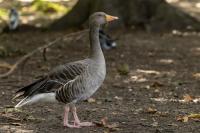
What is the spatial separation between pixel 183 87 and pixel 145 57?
12.5ft

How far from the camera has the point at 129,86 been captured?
40.2 feet

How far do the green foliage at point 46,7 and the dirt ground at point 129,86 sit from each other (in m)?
5.87

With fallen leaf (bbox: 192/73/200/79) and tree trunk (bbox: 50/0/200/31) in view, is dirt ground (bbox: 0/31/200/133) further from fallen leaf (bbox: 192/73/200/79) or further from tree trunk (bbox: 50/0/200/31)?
tree trunk (bbox: 50/0/200/31)

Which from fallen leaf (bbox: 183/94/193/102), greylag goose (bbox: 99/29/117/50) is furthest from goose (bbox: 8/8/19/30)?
fallen leaf (bbox: 183/94/193/102)

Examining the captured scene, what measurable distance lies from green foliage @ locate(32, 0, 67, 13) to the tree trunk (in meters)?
5.88

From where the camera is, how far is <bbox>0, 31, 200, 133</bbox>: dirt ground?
8.43 meters

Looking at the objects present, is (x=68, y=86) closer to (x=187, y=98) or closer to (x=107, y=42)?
(x=187, y=98)

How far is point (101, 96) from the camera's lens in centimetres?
1119

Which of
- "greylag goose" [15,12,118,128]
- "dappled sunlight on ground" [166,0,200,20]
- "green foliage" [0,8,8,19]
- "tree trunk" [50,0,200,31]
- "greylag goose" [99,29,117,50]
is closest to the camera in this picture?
"greylag goose" [15,12,118,128]

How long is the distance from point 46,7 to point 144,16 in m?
6.90

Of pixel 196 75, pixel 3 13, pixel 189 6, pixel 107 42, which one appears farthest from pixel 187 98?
pixel 189 6

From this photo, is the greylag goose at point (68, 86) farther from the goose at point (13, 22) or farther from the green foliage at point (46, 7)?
the green foliage at point (46, 7)

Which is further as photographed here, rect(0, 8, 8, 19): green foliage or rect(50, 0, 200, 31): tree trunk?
rect(0, 8, 8, 19): green foliage

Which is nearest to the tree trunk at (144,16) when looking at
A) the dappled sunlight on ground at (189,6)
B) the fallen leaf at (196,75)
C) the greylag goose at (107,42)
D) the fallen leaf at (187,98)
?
the greylag goose at (107,42)
